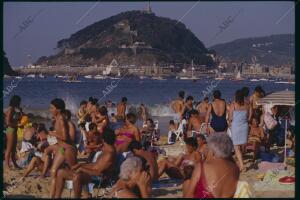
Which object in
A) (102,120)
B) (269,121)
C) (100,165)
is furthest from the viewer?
(102,120)

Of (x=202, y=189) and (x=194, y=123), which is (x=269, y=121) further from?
(x=202, y=189)

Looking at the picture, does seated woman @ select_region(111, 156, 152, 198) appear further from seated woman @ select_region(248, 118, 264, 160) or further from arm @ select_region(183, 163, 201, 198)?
seated woman @ select_region(248, 118, 264, 160)

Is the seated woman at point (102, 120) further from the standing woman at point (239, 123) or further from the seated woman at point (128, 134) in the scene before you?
the standing woman at point (239, 123)

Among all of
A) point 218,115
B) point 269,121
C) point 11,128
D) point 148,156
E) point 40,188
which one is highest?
point 218,115

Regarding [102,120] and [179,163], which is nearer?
[179,163]

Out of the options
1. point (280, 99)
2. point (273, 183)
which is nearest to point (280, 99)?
point (280, 99)

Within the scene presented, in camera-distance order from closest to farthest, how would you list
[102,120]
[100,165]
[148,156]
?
[100,165]
[148,156]
[102,120]

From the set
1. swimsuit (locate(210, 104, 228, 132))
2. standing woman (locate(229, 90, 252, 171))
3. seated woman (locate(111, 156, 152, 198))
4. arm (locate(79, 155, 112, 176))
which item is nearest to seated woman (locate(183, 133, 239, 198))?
seated woman (locate(111, 156, 152, 198))

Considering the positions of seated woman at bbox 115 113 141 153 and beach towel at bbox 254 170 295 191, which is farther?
seated woman at bbox 115 113 141 153
